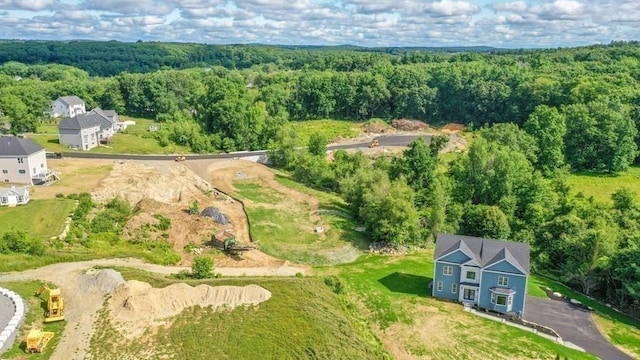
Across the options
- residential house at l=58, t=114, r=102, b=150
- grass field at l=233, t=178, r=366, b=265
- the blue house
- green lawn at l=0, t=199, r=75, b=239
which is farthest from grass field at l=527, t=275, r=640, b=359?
residential house at l=58, t=114, r=102, b=150

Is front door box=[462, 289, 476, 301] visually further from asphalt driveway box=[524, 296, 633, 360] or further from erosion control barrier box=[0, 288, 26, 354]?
erosion control barrier box=[0, 288, 26, 354]

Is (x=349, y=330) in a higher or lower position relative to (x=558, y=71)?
lower

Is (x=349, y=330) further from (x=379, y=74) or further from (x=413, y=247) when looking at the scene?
(x=379, y=74)

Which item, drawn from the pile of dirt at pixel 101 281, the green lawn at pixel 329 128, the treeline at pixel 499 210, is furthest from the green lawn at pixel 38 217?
the green lawn at pixel 329 128

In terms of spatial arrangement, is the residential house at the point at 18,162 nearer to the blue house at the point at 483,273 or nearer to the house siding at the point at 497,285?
the blue house at the point at 483,273

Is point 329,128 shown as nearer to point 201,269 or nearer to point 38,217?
point 38,217

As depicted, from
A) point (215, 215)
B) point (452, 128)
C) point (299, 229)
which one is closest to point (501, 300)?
point (299, 229)

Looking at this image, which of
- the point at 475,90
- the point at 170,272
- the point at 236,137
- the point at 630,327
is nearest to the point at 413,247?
the point at 630,327
